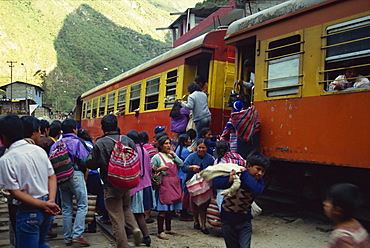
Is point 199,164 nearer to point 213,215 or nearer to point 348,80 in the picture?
point 213,215

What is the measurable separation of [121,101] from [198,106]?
20.9ft

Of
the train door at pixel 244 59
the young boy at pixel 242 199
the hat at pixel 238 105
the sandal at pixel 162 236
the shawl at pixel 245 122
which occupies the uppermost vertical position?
the train door at pixel 244 59

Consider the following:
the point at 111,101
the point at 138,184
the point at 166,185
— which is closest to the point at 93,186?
the point at 166,185

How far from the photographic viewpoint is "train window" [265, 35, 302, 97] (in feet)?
18.3

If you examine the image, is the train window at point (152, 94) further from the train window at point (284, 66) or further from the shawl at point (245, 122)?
the train window at point (284, 66)

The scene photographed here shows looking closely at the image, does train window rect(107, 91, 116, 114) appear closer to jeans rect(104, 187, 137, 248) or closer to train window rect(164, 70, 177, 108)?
train window rect(164, 70, 177, 108)

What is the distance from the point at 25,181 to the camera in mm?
2797

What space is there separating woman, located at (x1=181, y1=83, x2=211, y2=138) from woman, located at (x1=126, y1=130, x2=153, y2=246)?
6.44 feet

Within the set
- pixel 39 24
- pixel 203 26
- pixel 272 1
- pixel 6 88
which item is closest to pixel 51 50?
pixel 39 24

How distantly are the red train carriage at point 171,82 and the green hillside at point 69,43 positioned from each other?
35283 mm

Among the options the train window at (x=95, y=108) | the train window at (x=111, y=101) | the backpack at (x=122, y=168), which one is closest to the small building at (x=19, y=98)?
the train window at (x=95, y=108)

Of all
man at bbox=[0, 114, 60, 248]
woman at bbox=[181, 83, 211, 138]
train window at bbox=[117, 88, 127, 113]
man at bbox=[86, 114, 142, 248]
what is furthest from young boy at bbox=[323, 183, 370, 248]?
train window at bbox=[117, 88, 127, 113]

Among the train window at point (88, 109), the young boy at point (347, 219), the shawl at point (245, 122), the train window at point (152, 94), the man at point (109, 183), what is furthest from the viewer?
the train window at point (88, 109)

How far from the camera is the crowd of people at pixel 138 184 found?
278 cm
